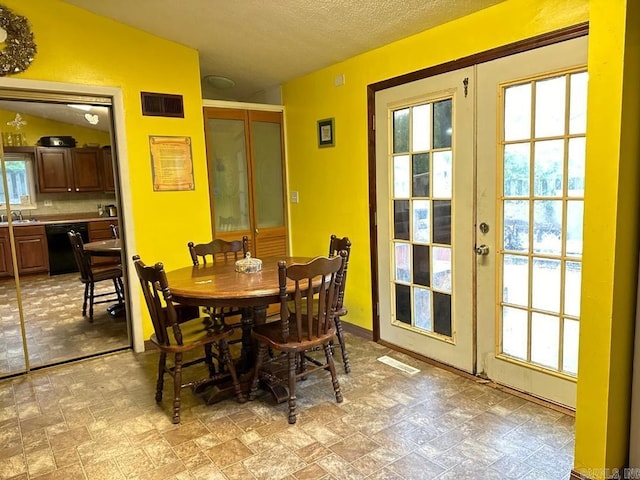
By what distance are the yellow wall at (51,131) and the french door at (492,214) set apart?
413 centimetres

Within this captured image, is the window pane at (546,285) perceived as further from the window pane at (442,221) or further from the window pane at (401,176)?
the window pane at (401,176)

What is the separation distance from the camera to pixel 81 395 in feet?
9.48

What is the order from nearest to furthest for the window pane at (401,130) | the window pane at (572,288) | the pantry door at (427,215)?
1. the window pane at (572,288)
2. the pantry door at (427,215)
3. the window pane at (401,130)

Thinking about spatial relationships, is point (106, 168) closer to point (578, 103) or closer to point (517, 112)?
point (517, 112)

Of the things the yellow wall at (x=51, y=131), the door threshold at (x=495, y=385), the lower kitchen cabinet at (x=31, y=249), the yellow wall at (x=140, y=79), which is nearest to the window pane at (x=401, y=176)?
the door threshold at (x=495, y=385)

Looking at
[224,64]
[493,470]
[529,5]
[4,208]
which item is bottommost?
[493,470]

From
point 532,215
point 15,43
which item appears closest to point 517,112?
point 532,215

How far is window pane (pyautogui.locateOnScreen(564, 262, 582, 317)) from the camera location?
7.71ft

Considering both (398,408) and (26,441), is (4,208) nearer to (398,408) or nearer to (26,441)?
(26,441)

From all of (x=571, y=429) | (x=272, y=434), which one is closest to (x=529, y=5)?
(x=571, y=429)

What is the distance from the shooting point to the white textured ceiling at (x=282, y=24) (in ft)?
9.06

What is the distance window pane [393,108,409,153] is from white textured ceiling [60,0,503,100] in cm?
54

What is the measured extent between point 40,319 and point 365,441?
393 centimetres

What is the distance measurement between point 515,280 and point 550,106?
103 cm
